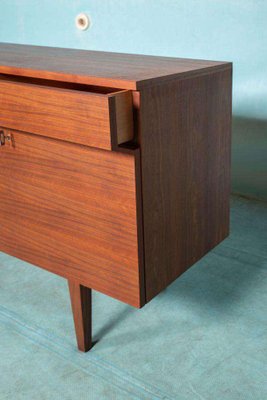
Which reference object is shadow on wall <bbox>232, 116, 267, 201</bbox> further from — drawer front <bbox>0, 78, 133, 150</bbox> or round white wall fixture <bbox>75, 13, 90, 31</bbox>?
drawer front <bbox>0, 78, 133, 150</bbox>

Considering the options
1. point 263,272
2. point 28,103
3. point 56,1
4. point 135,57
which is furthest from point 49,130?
point 56,1

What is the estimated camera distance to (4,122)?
47.1 inches

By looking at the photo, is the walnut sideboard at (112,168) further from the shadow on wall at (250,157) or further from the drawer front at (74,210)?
the shadow on wall at (250,157)

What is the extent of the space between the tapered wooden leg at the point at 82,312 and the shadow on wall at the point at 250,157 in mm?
1172

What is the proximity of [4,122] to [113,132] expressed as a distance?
331 mm

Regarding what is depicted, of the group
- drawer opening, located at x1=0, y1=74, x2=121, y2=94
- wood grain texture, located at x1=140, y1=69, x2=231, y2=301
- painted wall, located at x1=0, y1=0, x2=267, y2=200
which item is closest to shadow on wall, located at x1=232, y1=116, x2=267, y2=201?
painted wall, located at x1=0, y1=0, x2=267, y2=200

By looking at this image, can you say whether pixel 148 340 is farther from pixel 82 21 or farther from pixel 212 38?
pixel 82 21

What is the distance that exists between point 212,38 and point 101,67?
1085 millimetres

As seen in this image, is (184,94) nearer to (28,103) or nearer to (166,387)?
(28,103)

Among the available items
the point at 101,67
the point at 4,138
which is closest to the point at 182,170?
the point at 101,67

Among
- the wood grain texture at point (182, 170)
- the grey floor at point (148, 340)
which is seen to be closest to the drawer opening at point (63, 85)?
the wood grain texture at point (182, 170)

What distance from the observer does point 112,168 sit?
3.47 feet

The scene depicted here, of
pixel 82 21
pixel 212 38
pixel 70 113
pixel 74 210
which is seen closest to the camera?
pixel 70 113

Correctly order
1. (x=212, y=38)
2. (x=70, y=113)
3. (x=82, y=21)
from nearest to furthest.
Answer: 1. (x=70, y=113)
2. (x=212, y=38)
3. (x=82, y=21)
